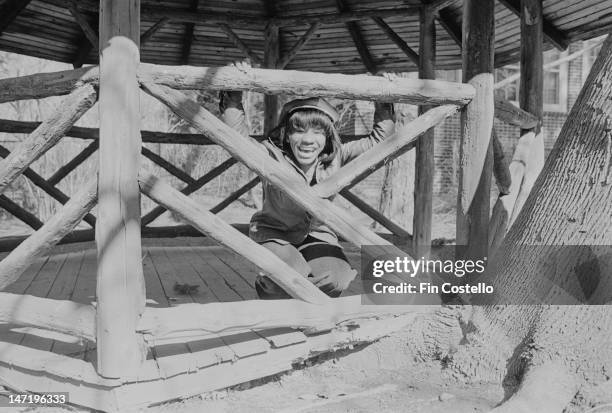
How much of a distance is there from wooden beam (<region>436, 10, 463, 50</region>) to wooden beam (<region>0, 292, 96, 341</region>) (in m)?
4.84

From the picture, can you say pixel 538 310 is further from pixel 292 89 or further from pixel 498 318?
pixel 292 89

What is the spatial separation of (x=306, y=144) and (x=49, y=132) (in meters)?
1.48

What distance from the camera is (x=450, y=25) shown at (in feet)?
20.9

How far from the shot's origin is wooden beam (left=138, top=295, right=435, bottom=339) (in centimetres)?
298

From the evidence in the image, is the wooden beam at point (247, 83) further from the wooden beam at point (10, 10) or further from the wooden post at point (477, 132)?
the wooden beam at point (10, 10)

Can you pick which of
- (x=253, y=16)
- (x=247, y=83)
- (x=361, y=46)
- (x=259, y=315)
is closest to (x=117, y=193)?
(x=247, y=83)

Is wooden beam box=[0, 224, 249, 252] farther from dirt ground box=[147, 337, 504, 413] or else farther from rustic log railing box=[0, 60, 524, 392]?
dirt ground box=[147, 337, 504, 413]

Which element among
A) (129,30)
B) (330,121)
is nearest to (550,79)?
(330,121)

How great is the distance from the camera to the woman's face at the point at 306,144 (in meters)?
3.73

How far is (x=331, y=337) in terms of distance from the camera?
341 cm

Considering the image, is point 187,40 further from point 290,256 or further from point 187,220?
point 187,220

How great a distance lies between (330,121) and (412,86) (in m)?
0.59

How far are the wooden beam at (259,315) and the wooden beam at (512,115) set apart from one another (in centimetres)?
147

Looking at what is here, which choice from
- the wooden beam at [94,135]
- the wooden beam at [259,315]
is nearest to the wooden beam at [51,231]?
the wooden beam at [259,315]
